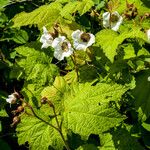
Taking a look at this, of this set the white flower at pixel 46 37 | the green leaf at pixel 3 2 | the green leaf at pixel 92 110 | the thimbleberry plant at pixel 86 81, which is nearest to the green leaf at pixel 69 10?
the thimbleberry plant at pixel 86 81

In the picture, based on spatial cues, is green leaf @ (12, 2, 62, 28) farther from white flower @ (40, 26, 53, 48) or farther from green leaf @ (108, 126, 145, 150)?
green leaf @ (108, 126, 145, 150)

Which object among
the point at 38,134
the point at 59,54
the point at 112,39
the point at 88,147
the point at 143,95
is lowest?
the point at 88,147

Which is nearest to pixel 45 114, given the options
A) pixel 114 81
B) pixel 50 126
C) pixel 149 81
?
pixel 50 126

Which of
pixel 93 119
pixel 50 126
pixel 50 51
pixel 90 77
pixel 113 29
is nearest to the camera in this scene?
pixel 93 119

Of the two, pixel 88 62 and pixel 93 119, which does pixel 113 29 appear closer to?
pixel 88 62

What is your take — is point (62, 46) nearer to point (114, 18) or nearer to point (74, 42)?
point (74, 42)

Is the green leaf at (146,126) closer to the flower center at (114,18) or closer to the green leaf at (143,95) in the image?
the green leaf at (143,95)

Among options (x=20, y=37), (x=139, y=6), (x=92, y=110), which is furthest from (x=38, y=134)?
(x=20, y=37)
